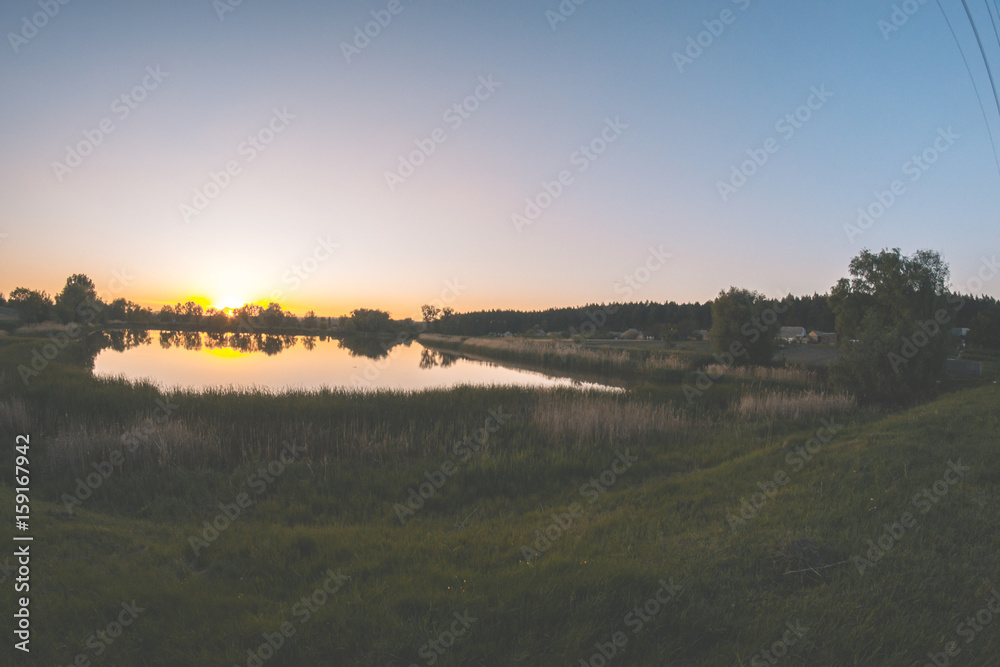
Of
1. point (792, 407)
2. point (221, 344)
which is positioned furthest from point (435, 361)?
point (792, 407)

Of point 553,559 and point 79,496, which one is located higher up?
point 553,559

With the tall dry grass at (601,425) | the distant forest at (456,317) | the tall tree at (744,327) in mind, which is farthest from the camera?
the distant forest at (456,317)

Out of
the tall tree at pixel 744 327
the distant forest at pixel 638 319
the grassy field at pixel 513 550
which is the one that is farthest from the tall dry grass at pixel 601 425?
the distant forest at pixel 638 319

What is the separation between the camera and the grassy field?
2812 millimetres

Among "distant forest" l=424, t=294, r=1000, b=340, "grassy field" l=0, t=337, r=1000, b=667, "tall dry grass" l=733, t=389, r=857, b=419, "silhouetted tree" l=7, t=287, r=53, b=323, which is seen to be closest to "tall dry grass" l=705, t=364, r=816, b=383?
"tall dry grass" l=733, t=389, r=857, b=419

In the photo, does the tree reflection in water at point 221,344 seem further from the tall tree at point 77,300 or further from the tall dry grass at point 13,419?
the tall dry grass at point 13,419

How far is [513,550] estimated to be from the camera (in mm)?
4172

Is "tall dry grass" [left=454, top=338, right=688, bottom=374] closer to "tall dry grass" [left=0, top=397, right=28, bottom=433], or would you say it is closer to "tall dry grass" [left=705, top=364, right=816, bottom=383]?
"tall dry grass" [left=705, top=364, right=816, bottom=383]

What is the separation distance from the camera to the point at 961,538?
404 centimetres

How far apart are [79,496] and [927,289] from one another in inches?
1634

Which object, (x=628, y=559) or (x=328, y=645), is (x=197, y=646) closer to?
(x=328, y=645)

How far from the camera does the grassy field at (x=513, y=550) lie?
281 cm

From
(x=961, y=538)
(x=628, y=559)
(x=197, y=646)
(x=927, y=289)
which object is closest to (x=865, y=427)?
(x=961, y=538)

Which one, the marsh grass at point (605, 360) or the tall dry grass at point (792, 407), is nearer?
the tall dry grass at point (792, 407)
